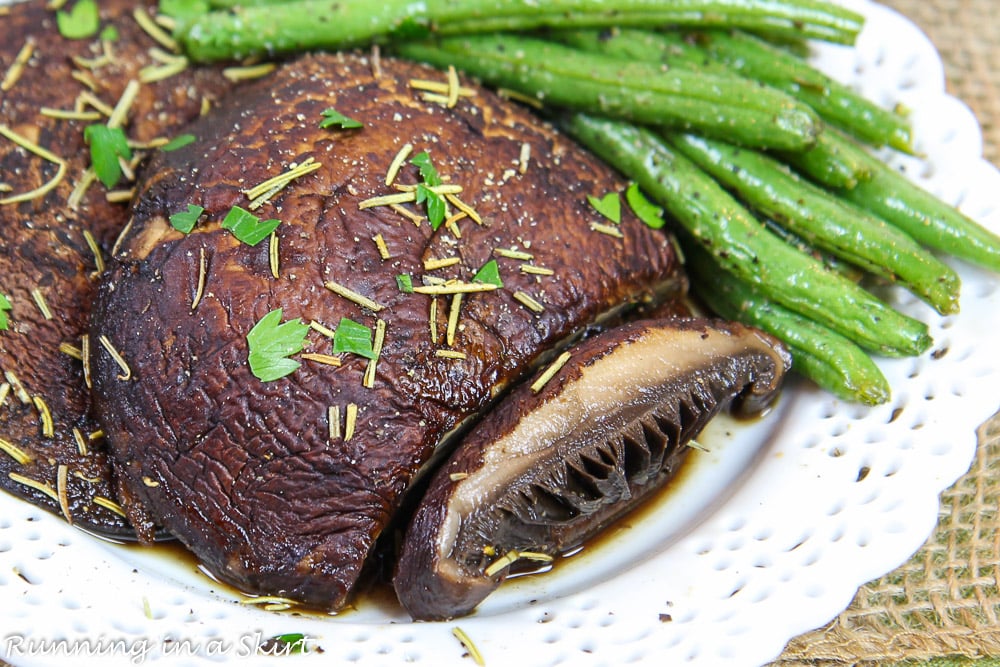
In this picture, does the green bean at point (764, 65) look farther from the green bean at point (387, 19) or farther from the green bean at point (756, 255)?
the green bean at point (756, 255)

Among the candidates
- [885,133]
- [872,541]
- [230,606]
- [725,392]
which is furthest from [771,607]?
[885,133]

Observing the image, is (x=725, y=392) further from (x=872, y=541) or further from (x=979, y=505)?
(x=979, y=505)

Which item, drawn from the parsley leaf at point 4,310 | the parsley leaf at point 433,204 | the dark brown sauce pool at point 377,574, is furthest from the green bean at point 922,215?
the parsley leaf at point 4,310

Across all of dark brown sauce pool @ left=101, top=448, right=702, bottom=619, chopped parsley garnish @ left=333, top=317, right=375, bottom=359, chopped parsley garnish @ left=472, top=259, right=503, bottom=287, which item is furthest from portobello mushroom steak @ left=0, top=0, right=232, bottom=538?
chopped parsley garnish @ left=472, top=259, right=503, bottom=287

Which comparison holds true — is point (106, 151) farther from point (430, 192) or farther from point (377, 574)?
point (377, 574)

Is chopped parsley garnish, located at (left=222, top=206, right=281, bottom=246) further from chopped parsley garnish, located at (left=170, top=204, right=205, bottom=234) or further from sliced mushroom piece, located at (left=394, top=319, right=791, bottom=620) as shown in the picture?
sliced mushroom piece, located at (left=394, top=319, right=791, bottom=620)

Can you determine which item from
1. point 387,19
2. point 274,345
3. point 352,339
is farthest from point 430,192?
point 387,19
